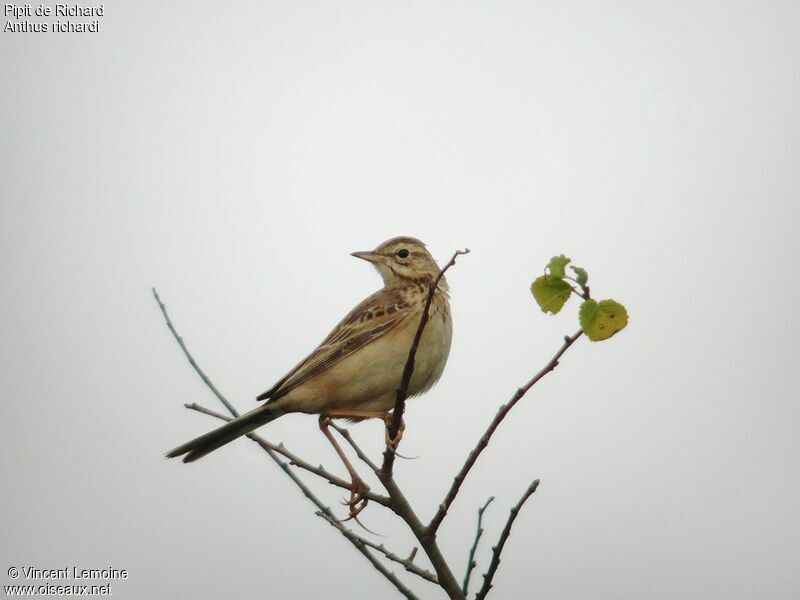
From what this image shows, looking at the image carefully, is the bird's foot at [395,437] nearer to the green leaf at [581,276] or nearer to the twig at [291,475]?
the twig at [291,475]

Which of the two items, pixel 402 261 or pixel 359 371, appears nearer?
pixel 359 371

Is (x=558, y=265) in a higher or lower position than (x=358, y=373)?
lower

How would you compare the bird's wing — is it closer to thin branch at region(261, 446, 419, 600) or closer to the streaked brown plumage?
the streaked brown plumage

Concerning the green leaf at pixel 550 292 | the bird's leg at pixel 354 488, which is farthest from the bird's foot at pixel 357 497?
the green leaf at pixel 550 292

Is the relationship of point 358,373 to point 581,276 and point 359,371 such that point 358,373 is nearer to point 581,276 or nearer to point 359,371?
point 359,371

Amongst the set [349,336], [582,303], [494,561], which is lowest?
[494,561]

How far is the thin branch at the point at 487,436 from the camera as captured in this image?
12.4ft

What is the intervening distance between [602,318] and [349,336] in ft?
12.2

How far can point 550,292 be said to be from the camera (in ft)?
→ 12.2

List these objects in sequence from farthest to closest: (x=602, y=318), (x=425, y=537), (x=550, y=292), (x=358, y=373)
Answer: (x=358, y=373) < (x=425, y=537) < (x=550, y=292) < (x=602, y=318)

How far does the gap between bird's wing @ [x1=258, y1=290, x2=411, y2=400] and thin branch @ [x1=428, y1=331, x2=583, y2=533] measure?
7.53ft

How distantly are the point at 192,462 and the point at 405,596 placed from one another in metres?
2.27

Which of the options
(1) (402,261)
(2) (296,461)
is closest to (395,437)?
(2) (296,461)

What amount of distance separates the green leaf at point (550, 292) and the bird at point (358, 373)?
2.62m
